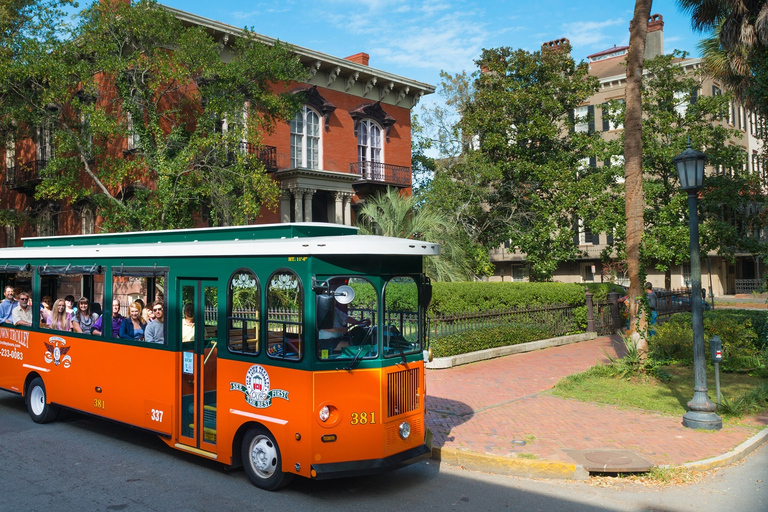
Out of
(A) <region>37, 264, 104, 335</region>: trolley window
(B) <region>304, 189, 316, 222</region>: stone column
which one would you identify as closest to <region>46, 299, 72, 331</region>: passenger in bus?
(A) <region>37, 264, 104, 335</region>: trolley window

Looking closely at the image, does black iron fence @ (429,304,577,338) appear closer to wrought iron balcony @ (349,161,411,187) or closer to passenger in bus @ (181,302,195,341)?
passenger in bus @ (181,302,195,341)

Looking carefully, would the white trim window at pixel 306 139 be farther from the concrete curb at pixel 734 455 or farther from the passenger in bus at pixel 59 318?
the concrete curb at pixel 734 455

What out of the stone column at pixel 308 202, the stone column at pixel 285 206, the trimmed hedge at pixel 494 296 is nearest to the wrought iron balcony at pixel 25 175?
the stone column at pixel 285 206

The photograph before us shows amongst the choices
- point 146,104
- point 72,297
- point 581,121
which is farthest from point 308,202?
point 72,297

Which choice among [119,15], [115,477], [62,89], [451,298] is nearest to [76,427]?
[115,477]

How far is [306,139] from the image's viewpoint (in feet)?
102

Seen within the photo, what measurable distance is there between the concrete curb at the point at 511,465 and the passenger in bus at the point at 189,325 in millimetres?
3355

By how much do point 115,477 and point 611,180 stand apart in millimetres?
23017

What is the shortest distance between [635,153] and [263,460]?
9646mm

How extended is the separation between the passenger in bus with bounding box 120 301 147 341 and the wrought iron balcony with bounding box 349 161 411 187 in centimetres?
2395

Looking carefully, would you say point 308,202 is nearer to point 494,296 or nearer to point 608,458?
point 494,296

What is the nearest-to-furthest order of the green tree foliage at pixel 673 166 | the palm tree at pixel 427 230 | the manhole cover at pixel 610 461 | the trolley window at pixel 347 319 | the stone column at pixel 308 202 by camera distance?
the trolley window at pixel 347 319
the manhole cover at pixel 610 461
the palm tree at pixel 427 230
the green tree foliage at pixel 673 166
the stone column at pixel 308 202

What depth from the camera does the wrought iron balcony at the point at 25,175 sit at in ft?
95.2

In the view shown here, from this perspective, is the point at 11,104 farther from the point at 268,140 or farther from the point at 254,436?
the point at 254,436
